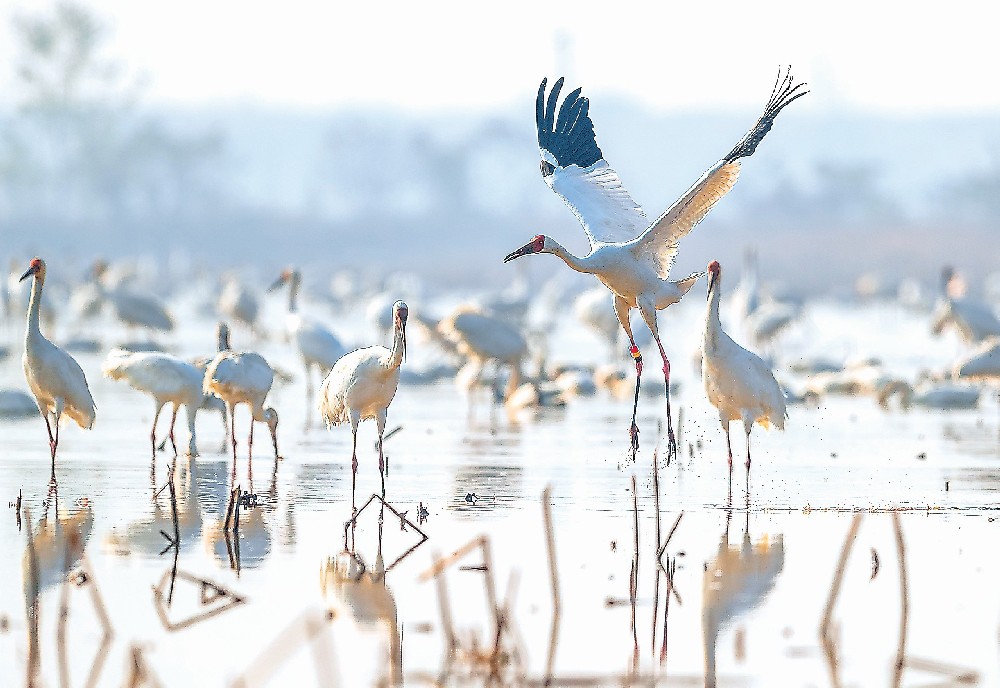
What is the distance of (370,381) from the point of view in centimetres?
1052

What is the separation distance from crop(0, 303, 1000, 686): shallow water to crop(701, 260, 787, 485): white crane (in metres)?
0.46

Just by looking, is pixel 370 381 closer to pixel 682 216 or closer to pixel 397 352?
pixel 397 352

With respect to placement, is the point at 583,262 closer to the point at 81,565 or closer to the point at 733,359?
the point at 733,359

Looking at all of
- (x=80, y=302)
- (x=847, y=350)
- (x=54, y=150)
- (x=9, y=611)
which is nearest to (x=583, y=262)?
(x=9, y=611)

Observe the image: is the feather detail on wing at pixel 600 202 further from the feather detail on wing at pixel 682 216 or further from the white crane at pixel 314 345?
the white crane at pixel 314 345

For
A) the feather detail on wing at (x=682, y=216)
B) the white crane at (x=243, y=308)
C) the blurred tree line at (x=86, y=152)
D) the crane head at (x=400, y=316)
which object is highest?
the blurred tree line at (x=86, y=152)

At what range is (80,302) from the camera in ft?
91.6

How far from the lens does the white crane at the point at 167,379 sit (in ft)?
40.2

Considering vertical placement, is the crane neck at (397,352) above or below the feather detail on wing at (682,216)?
below

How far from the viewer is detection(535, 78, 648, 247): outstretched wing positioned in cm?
1345

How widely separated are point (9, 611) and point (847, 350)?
21085 millimetres

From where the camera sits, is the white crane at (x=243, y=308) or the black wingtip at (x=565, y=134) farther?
the white crane at (x=243, y=308)

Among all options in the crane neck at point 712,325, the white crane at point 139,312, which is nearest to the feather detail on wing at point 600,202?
the crane neck at point 712,325

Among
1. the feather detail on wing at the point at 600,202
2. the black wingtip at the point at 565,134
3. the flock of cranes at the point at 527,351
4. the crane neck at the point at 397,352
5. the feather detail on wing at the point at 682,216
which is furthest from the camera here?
the black wingtip at the point at 565,134
